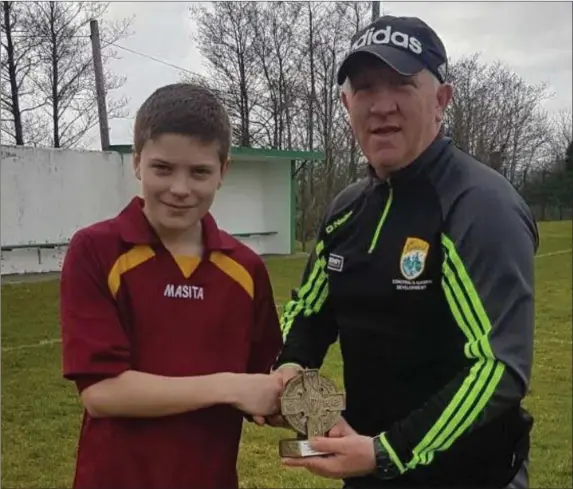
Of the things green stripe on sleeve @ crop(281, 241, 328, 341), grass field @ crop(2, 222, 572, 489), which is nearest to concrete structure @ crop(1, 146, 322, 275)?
grass field @ crop(2, 222, 572, 489)

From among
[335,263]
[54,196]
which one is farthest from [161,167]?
[54,196]

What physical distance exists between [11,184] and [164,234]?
21.9 ft

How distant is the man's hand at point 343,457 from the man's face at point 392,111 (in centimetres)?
46

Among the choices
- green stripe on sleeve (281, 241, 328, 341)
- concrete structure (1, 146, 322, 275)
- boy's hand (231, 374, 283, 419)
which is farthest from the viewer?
concrete structure (1, 146, 322, 275)

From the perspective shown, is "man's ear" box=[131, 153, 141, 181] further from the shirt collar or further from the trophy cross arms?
the trophy cross arms

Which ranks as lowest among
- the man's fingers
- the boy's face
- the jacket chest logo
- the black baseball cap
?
the man's fingers

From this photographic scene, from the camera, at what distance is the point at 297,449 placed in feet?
4.30

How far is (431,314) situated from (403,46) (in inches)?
17.4

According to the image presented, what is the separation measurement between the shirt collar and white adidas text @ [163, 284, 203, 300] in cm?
8

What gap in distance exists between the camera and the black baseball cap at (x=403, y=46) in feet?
4.42

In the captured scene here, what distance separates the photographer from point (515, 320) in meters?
1.21

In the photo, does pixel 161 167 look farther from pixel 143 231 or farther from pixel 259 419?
pixel 259 419

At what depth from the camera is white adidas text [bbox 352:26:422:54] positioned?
1369 millimetres

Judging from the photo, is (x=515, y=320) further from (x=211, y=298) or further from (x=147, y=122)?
(x=147, y=122)
